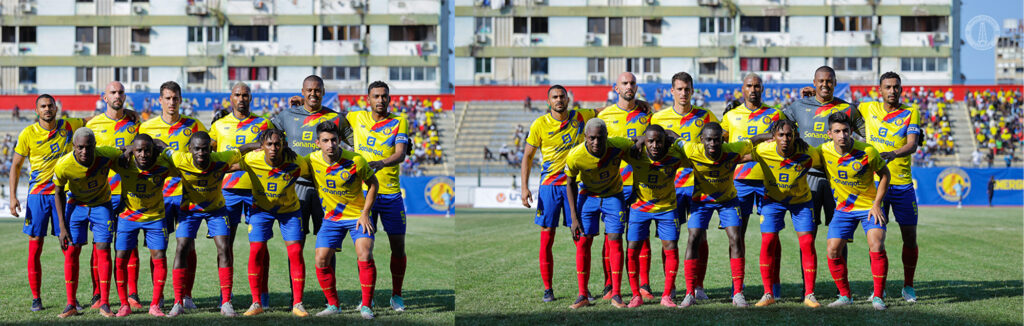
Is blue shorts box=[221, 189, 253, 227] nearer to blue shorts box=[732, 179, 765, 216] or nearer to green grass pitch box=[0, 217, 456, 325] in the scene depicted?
green grass pitch box=[0, 217, 456, 325]

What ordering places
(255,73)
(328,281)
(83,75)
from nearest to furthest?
(328,281) < (83,75) < (255,73)

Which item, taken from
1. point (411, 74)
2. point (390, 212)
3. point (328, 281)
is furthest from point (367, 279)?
point (411, 74)

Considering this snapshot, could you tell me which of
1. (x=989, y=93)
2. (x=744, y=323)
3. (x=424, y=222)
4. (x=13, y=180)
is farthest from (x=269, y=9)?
(x=744, y=323)

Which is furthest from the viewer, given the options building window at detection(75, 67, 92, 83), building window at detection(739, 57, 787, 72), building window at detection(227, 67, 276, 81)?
building window at detection(739, 57, 787, 72)

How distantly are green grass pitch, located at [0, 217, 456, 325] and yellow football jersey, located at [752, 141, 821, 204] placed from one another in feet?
11.1

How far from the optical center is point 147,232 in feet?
33.1

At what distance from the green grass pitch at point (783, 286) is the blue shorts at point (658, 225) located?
68 cm

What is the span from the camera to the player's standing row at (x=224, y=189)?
9.66m

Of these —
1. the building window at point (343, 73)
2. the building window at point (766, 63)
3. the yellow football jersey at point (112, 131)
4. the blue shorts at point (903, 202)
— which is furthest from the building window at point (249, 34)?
the blue shorts at point (903, 202)

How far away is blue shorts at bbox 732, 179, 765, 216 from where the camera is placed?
10.4 meters

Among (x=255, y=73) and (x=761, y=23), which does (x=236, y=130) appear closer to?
(x=255, y=73)

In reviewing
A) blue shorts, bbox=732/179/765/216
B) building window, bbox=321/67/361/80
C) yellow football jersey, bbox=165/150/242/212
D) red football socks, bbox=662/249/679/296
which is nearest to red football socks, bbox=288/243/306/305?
yellow football jersey, bbox=165/150/242/212

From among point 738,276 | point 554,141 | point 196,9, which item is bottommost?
point 738,276

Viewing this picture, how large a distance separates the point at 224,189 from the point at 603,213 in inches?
148
